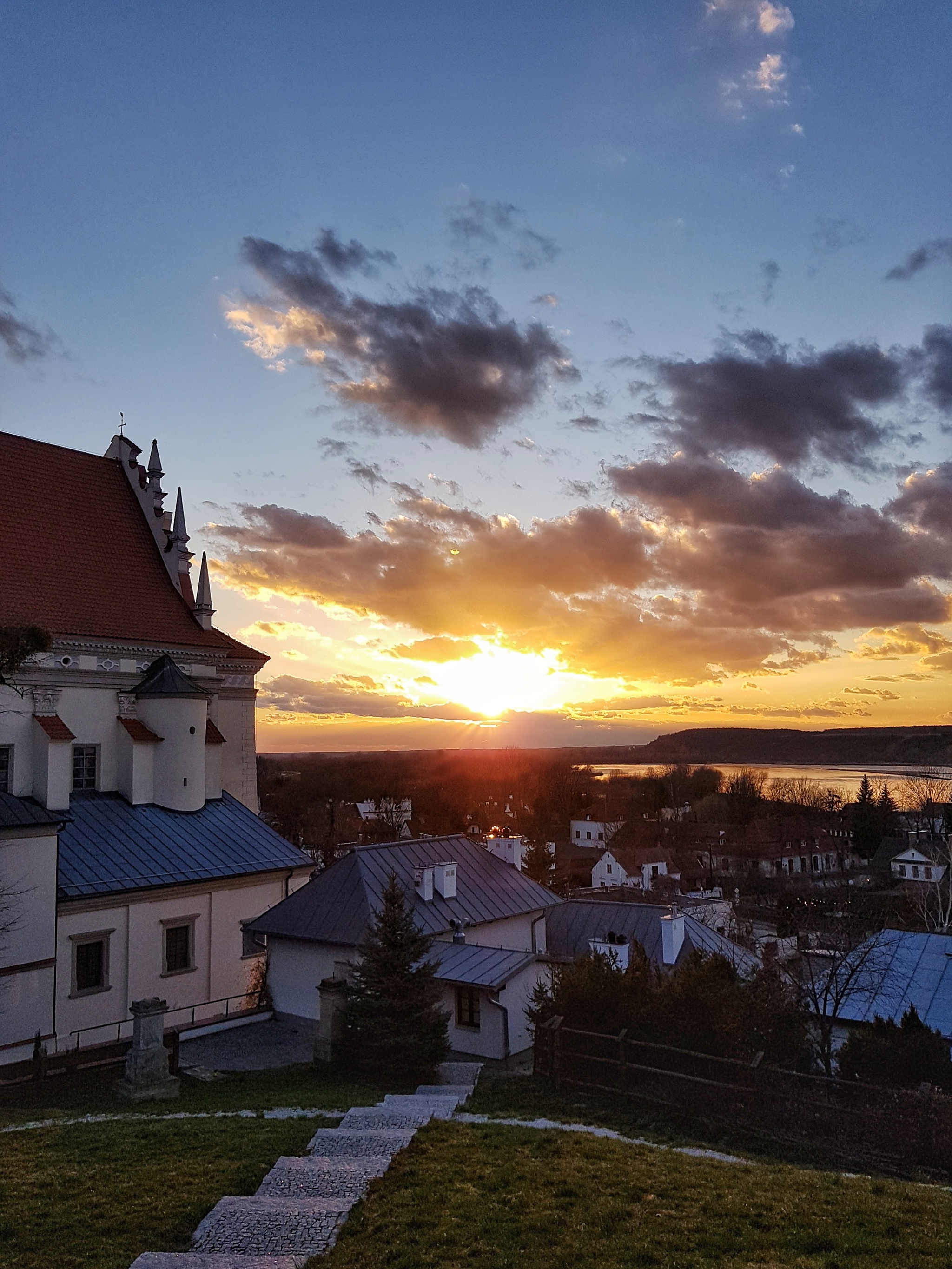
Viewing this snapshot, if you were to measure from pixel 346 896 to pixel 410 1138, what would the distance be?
1179 cm

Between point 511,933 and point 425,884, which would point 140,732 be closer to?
point 425,884

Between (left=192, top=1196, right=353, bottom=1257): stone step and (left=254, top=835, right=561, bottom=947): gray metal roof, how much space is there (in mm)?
11661

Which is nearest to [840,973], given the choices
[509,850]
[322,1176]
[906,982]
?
[906,982]

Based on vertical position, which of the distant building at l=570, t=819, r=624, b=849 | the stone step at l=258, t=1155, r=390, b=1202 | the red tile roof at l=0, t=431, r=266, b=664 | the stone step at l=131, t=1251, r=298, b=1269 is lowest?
the distant building at l=570, t=819, r=624, b=849

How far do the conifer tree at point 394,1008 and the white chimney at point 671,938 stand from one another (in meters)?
8.79

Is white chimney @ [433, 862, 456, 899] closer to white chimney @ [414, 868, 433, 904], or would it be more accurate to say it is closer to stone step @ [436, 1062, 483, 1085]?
white chimney @ [414, 868, 433, 904]

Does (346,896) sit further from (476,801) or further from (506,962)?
(476,801)

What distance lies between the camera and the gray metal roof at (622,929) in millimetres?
25297

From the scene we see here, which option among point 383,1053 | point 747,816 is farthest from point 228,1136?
point 747,816

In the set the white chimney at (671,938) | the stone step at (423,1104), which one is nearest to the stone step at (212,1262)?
the stone step at (423,1104)

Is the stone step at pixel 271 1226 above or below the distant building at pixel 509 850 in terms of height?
below

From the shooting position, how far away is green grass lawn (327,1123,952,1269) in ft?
25.0

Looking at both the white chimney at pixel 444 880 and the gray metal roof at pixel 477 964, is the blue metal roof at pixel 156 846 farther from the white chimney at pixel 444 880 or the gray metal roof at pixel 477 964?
the gray metal roof at pixel 477 964

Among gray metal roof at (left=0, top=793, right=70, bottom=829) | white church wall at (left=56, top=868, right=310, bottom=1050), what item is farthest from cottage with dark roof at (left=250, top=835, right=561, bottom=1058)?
gray metal roof at (left=0, top=793, right=70, bottom=829)
